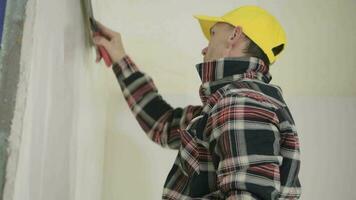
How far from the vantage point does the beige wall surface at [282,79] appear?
1.35 meters

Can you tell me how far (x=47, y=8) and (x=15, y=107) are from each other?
189 mm

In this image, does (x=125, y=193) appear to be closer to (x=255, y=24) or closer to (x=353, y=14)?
(x=255, y=24)

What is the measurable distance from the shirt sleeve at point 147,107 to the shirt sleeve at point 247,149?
0.41m

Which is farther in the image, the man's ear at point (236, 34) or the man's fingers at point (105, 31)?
the man's fingers at point (105, 31)

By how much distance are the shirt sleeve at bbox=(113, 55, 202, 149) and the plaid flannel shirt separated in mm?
249

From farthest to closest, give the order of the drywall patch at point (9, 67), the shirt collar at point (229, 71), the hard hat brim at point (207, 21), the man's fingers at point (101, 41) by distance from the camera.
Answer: the man's fingers at point (101, 41) < the hard hat brim at point (207, 21) < the shirt collar at point (229, 71) < the drywall patch at point (9, 67)

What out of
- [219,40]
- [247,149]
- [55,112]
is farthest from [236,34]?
[55,112]

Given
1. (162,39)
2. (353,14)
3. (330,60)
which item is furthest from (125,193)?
(353,14)

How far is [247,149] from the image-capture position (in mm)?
699

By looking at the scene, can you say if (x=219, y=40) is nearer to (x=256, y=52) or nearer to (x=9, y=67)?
(x=256, y=52)

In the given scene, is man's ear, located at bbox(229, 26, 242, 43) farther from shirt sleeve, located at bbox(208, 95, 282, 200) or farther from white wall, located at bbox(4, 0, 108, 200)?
white wall, located at bbox(4, 0, 108, 200)

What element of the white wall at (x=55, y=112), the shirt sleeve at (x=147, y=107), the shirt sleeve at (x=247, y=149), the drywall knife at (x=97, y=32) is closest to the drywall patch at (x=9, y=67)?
the white wall at (x=55, y=112)

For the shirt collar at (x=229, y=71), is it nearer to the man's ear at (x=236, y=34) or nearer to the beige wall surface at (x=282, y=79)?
the man's ear at (x=236, y=34)

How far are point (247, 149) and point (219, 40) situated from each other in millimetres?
356
